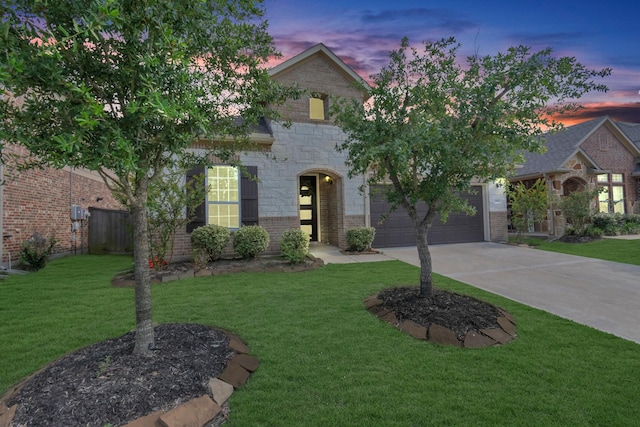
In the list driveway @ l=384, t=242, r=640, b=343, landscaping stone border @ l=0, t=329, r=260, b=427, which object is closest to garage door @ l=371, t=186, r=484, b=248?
driveway @ l=384, t=242, r=640, b=343

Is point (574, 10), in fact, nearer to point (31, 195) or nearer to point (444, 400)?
point (444, 400)

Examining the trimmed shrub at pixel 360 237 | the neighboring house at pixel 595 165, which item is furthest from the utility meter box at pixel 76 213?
the neighboring house at pixel 595 165

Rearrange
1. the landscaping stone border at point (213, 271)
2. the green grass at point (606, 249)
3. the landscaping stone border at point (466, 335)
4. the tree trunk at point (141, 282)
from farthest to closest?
the green grass at point (606, 249), the landscaping stone border at point (213, 271), the landscaping stone border at point (466, 335), the tree trunk at point (141, 282)

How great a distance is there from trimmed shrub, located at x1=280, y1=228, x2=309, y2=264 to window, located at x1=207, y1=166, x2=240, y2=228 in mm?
2013

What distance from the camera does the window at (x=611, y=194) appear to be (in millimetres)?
16547

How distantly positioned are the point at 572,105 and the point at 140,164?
5468 millimetres

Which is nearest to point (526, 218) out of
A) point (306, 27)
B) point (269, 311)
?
point (306, 27)

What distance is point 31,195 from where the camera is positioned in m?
9.01

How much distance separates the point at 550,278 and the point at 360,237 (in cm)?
504

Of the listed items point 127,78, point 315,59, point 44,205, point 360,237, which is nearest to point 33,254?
point 44,205

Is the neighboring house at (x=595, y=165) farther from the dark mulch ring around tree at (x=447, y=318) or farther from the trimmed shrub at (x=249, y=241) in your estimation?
the trimmed shrub at (x=249, y=241)

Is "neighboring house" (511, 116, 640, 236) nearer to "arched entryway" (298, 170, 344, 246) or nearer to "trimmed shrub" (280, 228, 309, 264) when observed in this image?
"arched entryway" (298, 170, 344, 246)

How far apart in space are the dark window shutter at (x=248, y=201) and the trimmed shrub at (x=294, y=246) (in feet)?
5.15

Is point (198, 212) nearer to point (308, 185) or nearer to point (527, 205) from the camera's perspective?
point (308, 185)
